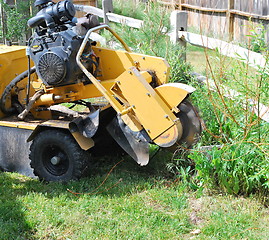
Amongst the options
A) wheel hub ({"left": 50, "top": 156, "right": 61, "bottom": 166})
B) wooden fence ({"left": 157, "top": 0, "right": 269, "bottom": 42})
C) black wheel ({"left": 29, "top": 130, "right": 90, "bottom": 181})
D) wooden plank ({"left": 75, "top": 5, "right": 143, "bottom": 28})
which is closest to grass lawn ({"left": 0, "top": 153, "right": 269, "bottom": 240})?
black wheel ({"left": 29, "top": 130, "right": 90, "bottom": 181})

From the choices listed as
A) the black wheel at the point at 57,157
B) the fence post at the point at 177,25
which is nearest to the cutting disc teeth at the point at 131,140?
the black wheel at the point at 57,157

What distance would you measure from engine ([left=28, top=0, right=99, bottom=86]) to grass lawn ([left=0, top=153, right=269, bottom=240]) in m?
1.26

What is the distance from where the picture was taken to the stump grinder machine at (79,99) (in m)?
5.14

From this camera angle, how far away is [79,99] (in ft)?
19.0

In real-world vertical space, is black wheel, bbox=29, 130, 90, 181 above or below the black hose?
below

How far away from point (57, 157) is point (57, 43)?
1333 mm

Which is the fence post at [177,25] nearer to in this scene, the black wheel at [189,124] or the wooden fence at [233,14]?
the wooden fence at [233,14]

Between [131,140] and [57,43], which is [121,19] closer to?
[57,43]

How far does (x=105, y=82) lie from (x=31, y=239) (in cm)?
193

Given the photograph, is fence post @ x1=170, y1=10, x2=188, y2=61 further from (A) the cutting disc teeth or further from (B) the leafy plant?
(B) the leafy plant

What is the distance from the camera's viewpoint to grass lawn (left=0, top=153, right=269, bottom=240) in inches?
176

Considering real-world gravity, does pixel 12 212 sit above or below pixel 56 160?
below

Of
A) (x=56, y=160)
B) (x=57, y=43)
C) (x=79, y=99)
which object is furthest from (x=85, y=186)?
(x=57, y=43)

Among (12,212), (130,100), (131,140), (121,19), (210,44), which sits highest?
(121,19)
